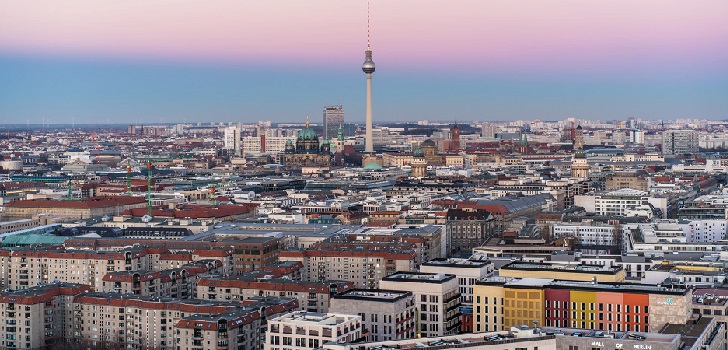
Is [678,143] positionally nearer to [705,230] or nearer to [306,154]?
[306,154]

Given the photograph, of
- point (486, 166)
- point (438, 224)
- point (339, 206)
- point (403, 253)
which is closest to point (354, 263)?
point (403, 253)

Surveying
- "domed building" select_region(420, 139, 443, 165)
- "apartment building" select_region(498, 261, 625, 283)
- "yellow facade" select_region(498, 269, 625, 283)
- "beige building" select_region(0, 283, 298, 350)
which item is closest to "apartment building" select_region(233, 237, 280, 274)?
"beige building" select_region(0, 283, 298, 350)

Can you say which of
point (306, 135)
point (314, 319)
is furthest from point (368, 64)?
point (314, 319)

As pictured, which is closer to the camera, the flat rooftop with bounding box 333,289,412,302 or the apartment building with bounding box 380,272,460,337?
the flat rooftop with bounding box 333,289,412,302

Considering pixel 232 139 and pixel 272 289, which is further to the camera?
pixel 232 139

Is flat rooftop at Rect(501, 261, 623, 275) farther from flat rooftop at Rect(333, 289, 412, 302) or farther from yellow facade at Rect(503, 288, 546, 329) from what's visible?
flat rooftop at Rect(333, 289, 412, 302)

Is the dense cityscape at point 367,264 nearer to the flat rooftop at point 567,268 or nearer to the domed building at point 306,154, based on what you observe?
the flat rooftop at point 567,268
